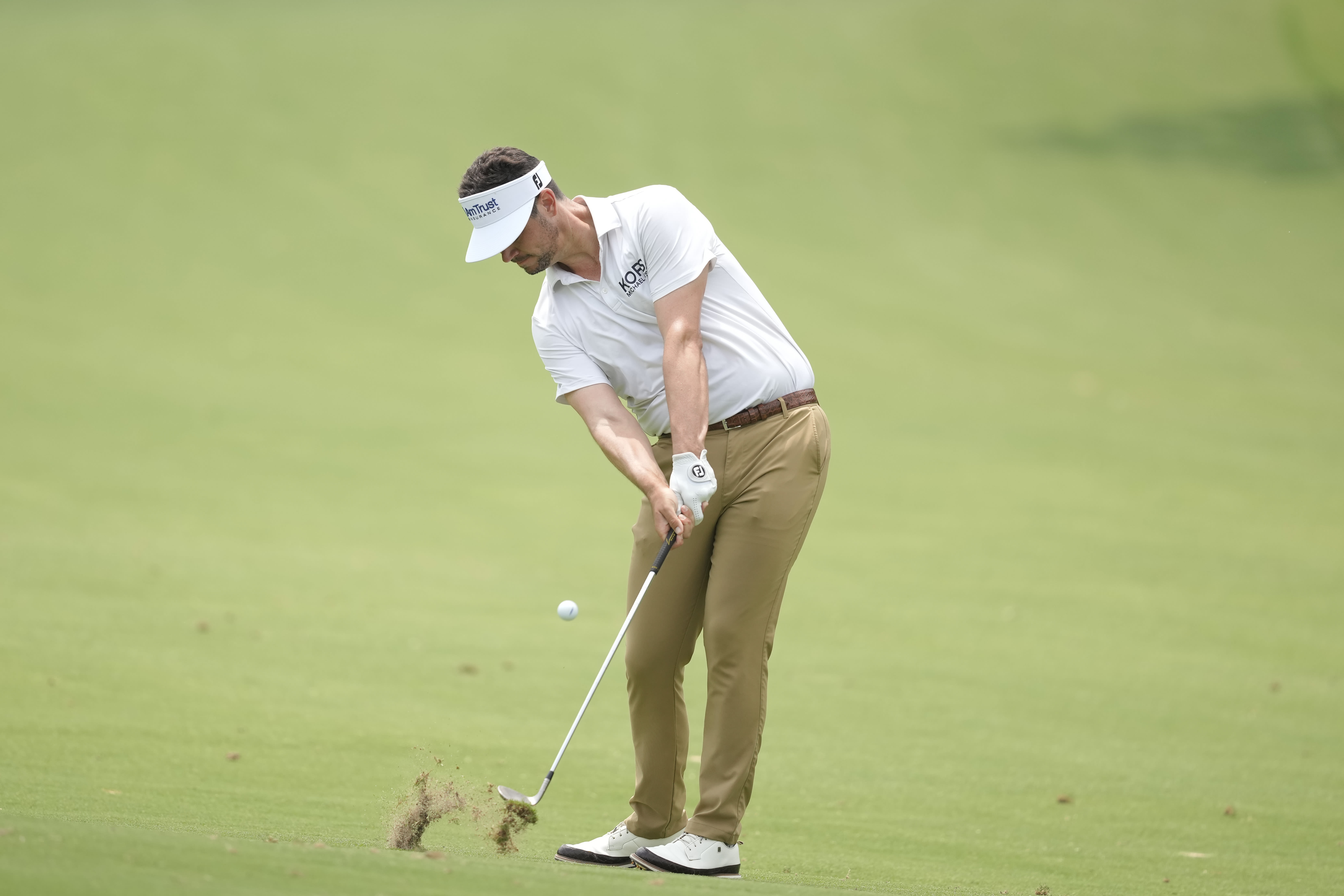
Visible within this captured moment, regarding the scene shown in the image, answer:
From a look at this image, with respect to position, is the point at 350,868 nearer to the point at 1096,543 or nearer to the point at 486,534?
the point at 486,534

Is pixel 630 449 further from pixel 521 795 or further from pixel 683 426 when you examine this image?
pixel 521 795

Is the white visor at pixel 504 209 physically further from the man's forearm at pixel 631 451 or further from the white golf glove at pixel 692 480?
the white golf glove at pixel 692 480

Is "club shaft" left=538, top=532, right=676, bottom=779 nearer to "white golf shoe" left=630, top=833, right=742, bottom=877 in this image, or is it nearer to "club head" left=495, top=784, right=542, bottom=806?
"club head" left=495, top=784, right=542, bottom=806

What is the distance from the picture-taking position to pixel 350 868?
311 centimetres

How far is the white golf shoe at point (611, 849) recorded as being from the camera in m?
3.98

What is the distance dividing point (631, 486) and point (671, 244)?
24.1ft

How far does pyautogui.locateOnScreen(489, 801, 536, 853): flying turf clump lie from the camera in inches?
155

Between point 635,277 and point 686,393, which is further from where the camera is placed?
point 635,277

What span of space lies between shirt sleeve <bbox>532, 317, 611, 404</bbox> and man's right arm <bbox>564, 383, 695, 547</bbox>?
0.8 inches

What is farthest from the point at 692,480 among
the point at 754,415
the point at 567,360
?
the point at 567,360

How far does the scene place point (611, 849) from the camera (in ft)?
13.2

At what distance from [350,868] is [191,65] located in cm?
1791

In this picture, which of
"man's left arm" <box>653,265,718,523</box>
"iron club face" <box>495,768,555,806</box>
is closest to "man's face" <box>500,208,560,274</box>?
"man's left arm" <box>653,265,718,523</box>

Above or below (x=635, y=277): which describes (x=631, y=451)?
below
